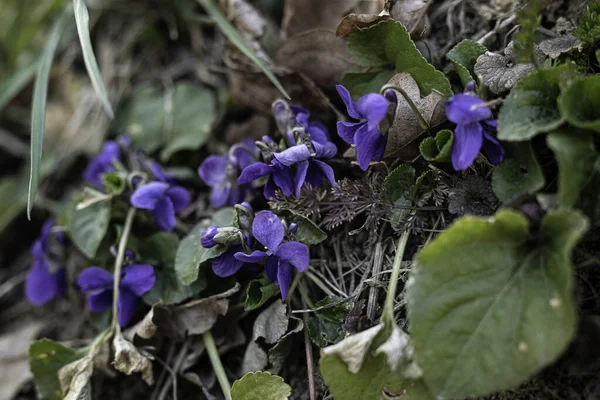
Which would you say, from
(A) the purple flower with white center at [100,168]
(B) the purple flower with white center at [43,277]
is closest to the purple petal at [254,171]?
(A) the purple flower with white center at [100,168]

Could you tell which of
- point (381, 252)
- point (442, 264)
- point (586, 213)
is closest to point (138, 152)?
point (381, 252)

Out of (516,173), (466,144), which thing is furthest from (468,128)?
(516,173)

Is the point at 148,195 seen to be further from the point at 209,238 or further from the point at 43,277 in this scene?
the point at 43,277

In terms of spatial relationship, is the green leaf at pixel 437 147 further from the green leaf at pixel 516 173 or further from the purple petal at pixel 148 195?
the purple petal at pixel 148 195

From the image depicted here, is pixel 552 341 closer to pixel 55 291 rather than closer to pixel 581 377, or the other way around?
pixel 581 377

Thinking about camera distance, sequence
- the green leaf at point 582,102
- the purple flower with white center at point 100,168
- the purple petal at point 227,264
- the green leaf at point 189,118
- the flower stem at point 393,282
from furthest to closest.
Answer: the green leaf at point 189,118 → the purple flower with white center at point 100,168 → the purple petal at point 227,264 → the flower stem at point 393,282 → the green leaf at point 582,102

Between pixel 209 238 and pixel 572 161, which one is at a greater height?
pixel 572 161
